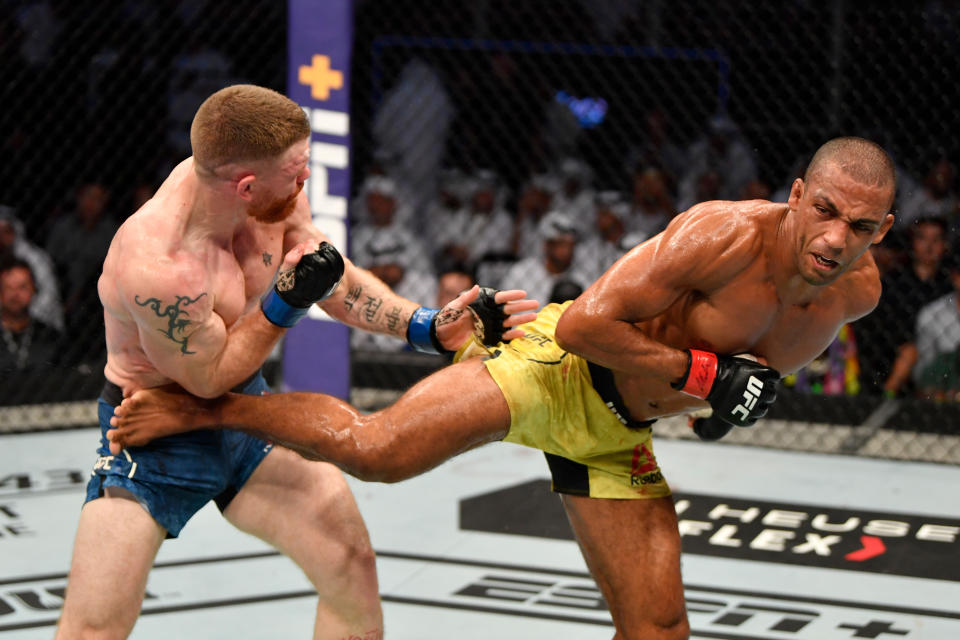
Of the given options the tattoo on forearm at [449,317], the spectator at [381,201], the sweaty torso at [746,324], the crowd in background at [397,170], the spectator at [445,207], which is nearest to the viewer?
the sweaty torso at [746,324]

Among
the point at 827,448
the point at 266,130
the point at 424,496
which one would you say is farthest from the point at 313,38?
the point at 266,130

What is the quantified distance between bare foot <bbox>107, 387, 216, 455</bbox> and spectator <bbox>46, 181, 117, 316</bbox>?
3627 mm

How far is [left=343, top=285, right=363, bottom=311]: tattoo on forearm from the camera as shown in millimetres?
2719

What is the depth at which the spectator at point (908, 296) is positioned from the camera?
5055 millimetres

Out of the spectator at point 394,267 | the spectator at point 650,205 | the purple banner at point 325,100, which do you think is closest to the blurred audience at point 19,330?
the purple banner at point 325,100

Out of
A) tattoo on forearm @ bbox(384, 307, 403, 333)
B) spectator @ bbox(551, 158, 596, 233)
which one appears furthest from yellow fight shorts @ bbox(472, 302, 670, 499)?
spectator @ bbox(551, 158, 596, 233)

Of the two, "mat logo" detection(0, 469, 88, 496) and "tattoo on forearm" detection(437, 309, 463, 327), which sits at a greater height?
"mat logo" detection(0, 469, 88, 496)

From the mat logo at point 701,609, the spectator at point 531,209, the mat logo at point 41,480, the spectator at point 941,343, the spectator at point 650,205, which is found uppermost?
the spectator at point 531,209

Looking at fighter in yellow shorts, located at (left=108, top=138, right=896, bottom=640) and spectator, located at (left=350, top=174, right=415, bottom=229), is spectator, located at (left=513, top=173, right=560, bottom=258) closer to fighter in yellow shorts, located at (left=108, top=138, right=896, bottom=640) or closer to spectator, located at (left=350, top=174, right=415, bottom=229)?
spectator, located at (left=350, top=174, right=415, bottom=229)

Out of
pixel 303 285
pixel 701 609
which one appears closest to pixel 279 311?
pixel 303 285

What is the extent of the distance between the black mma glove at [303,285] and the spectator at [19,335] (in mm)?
3507

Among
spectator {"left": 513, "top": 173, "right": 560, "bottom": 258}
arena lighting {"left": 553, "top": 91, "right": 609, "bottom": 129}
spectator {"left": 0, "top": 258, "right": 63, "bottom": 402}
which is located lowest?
spectator {"left": 0, "top": 258, "right": 63, "bottom": 402}

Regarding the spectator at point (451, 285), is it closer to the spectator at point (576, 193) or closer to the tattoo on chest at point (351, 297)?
the spectator at point (576, 193)

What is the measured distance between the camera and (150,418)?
233 centimetres
